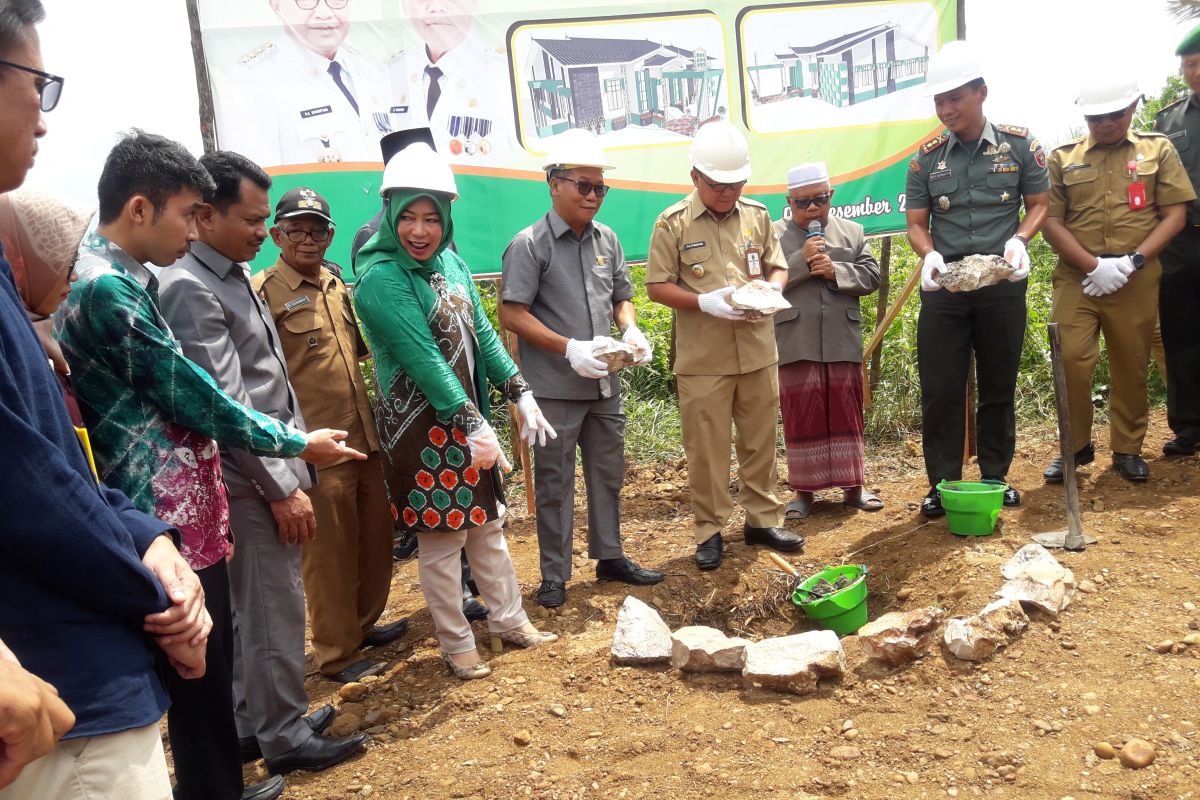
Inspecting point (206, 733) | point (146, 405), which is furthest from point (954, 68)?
point (206, 733)

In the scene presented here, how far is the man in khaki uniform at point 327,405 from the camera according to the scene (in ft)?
10.9

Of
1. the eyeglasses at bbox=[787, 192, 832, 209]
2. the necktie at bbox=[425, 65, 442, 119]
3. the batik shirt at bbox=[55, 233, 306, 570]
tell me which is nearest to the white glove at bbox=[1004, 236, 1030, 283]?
the eyeglasses at bbox=[787, 192, 832, 209]

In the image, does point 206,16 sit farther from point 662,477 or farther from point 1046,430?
point 1046,430

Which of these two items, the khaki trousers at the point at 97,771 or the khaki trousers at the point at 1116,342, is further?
the khaki trousers at the point at 1116,342

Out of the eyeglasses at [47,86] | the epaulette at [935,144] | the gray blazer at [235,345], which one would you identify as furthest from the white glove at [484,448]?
the epaulette at [935,144]

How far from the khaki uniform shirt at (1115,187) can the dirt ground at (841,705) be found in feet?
4.48

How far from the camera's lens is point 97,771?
50.4 inches

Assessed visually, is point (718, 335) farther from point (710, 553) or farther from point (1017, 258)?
point (1017, 258)

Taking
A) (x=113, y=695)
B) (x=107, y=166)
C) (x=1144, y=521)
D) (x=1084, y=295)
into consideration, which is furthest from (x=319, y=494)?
(x=1084, y=295)

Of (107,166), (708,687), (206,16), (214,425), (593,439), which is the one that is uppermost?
(206,16)

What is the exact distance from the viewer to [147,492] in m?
2.09

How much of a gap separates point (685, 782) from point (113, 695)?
66.2 inches

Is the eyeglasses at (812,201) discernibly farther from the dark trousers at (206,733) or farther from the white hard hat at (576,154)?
the dark trousers at (206,733)

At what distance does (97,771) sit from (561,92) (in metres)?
4.53
